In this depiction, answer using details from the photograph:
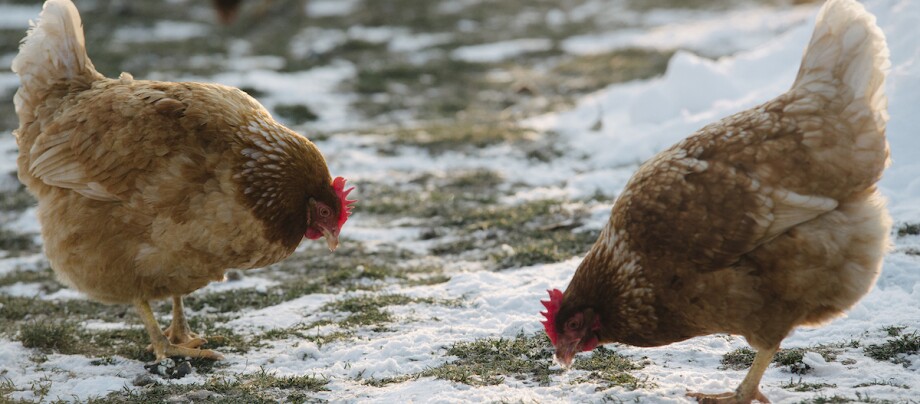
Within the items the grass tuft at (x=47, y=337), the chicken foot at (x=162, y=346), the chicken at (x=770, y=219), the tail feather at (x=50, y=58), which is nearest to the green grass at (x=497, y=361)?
the chicken at (x=770, y=219)

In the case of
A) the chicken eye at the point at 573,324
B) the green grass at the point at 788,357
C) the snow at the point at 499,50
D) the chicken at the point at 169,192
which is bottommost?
the green grass at the point at 788,357

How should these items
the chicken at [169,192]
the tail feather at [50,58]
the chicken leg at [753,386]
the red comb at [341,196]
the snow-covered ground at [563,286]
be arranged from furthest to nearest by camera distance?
the tail feather at [50,58], the red comb at [341,196], the chicken at [169,192], the snow-covered ground at [563,286], the chicken leg at [753,386]

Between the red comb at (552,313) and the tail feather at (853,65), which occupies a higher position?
the tail feather at (853,65)

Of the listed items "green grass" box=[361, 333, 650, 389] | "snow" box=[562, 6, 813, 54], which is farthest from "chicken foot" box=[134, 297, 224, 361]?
"snow" box=[562, 6, 813, 54]

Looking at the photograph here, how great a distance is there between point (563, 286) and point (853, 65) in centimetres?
219

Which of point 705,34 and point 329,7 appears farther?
point 329,7

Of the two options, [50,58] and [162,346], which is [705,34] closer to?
[50,58]

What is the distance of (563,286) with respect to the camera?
4832 mm

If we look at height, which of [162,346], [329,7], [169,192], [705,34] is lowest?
[162,346]

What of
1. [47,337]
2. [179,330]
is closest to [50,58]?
[47,337]

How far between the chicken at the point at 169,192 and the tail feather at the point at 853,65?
2346 millimetres

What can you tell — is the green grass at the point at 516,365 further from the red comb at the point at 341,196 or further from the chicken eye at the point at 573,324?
the red comb at the point at 341,196

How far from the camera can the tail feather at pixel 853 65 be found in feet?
10.3

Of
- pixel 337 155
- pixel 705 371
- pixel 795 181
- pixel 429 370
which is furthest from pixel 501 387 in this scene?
pixel 337 155
